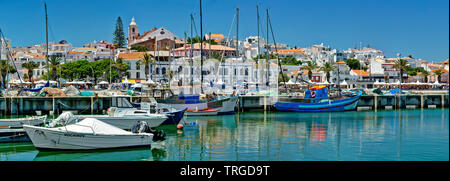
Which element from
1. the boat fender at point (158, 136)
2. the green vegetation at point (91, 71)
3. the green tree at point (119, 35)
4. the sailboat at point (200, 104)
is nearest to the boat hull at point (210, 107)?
the sailboat at point (200, 104)

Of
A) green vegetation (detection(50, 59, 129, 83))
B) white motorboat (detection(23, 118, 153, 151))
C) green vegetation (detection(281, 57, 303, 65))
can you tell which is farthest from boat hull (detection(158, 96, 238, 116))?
green vegetation (detection(281, 57, 303, 65))

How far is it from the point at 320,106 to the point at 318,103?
462 mm

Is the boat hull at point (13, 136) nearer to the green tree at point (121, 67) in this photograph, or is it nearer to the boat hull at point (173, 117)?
the boat hull at point (173, 117)

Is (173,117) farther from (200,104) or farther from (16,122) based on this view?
(200,104)

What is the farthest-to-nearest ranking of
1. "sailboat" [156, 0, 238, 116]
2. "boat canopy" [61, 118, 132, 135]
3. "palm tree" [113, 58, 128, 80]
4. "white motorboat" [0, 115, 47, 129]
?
1. "palm tree" [113, 58, 128, 80]
2. "sailboat" [156, 0, 238, 116]
3. "white motorboat" [0, 115, 47, 129]
4. "boat canopy" [61, 118, 132, 135]

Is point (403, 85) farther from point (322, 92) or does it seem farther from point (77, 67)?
point (77, 67)

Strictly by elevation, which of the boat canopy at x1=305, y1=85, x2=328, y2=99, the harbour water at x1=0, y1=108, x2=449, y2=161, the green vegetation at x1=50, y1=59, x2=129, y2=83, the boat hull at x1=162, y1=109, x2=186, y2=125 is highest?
the green vegetation at x1=50, y1=59, x2=129, y2=83

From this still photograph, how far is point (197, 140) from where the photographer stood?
1188 inches

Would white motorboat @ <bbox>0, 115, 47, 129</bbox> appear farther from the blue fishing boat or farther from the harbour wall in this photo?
the blue fishing boat

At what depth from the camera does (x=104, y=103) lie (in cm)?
5322

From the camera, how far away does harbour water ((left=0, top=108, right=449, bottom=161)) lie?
23656 millimetres

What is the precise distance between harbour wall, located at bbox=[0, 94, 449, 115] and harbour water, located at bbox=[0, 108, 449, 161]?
15797 mm
